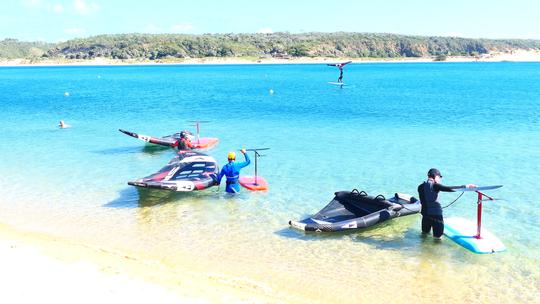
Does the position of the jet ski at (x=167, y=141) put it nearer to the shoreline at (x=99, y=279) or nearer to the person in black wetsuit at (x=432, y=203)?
the shoreline at (x=99, y=279)

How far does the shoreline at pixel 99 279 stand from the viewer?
10.5 m

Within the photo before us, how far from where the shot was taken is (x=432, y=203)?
14258mm

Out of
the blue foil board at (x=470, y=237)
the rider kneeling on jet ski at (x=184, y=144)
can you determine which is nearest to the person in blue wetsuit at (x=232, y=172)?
the blue foil board at (x=470, y=237)

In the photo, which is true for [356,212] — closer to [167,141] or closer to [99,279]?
[99,279]

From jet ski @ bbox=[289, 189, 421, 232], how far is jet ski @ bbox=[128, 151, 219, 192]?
477cm

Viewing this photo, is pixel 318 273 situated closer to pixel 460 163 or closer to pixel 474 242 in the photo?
pixel 474 242

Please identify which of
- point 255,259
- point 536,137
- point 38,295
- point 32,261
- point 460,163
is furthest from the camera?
point 536,137

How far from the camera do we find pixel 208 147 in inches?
1150

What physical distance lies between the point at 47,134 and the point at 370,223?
93.0 feet

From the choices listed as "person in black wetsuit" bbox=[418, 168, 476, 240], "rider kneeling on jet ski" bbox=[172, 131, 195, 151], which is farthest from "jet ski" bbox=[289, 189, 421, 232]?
"rider kneeling on jet ski" bbox=[172, 131, 195, 151]

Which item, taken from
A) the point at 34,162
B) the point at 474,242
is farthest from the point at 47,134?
the point at 474,242

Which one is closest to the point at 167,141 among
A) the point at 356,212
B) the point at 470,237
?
the point at 356,212

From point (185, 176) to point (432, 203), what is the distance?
9215mm

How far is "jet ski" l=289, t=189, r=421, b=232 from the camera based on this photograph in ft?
48.9
